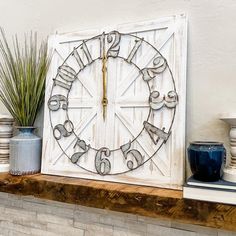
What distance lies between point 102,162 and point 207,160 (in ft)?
1.20

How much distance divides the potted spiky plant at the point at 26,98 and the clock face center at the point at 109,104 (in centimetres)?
16

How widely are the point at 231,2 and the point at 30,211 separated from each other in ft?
3.56

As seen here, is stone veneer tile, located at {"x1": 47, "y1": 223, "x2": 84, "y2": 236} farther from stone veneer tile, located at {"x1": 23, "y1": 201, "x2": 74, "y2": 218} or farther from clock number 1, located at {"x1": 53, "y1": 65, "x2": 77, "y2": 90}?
clock number 1, located at {"x1": 53, "y1": 65, "x2": 77, "y2": 90}

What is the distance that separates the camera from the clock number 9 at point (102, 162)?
0.90 meters

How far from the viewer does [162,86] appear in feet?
2.81

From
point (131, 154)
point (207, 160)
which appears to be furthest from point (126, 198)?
point (207, 160)

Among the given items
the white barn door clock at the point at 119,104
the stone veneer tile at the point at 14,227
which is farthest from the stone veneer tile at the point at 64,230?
the white barn door clock at the point at 119,104

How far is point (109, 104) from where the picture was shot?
924mm

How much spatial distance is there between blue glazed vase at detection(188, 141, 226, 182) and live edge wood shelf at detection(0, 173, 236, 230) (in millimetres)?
77

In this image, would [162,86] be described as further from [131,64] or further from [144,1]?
[144,1]

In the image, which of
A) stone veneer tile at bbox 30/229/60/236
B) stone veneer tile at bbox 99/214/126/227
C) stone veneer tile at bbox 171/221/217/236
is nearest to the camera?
stone veneer tile at bbox 171/221/217/236

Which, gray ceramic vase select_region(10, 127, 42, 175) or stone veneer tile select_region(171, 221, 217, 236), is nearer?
stone veneer tile select_region(171, 221, 217, 236)

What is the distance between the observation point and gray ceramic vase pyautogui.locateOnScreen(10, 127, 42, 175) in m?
0.98

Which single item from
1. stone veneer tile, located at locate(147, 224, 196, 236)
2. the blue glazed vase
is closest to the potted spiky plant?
stone veneer tile, located at locate(147, 224, 196, 236)
